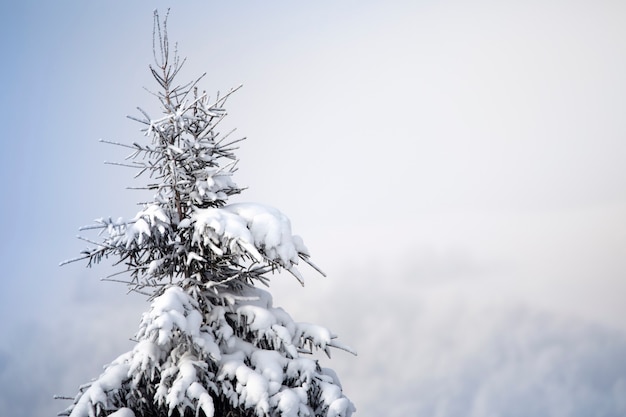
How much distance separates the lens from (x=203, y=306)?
10258 millimetres

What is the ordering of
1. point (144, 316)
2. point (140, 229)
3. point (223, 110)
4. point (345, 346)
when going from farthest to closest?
point (223, 110) < point (345, 346) < point (140, 229) < point (144, 316)

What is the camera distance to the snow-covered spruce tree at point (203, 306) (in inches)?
354

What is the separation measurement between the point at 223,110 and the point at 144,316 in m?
3.89

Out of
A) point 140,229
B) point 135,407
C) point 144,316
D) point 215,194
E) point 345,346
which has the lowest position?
point 135,407

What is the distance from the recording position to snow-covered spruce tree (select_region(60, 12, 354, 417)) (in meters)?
9.00

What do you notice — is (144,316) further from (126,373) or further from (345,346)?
(345,346)

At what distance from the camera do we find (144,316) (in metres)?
8.88

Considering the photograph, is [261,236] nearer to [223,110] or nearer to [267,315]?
[267,315]

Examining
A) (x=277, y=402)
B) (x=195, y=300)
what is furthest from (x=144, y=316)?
(x=277, y=402)

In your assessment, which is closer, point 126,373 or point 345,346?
point 126,373

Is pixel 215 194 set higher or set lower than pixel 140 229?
higher

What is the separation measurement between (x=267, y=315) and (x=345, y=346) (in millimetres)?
1402

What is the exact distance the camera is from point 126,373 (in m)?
9.37

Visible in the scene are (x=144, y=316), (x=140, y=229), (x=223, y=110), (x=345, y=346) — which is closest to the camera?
(x=144, y=316)
